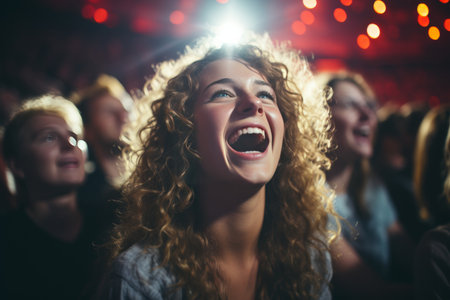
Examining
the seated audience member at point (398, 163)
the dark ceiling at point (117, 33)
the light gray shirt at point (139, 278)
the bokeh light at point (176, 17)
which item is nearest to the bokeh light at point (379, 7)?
the light gray shirt at point (139, 278)

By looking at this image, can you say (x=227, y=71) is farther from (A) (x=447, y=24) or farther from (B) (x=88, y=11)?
(B) (x=88, y=11)

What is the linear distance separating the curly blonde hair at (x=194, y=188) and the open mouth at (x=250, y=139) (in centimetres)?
20

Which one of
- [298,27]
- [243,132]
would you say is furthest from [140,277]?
[298,27]

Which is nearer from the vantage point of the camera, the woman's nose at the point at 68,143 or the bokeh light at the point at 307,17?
the woman's nose at the point at 68,143

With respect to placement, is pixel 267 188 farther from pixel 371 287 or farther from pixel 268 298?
pixel 371 287

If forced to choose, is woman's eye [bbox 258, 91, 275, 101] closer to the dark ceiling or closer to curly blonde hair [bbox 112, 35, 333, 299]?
curly blonde hair [bbox 112, 35, 333, 299]

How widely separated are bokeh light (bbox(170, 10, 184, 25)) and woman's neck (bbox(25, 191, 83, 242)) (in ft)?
13.9

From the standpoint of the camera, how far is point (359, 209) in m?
2.32

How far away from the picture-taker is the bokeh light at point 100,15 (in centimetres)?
490

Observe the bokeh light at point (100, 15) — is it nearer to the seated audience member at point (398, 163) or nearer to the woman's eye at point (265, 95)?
the seated audience member at point (398, 163)

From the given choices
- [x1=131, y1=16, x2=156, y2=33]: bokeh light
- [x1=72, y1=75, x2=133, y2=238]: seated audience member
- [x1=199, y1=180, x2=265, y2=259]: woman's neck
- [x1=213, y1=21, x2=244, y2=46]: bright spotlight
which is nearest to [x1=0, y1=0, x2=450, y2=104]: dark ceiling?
[x1=131, y1=16, x2=156, y2=33]: bokeh light

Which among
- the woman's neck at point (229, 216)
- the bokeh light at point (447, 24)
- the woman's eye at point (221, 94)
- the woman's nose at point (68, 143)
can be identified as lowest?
the woman's neck at point (229, 216)

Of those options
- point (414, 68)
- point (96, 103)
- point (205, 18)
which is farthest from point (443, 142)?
point (414, 68)

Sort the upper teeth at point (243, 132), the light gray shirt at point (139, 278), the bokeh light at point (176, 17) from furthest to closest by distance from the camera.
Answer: the bokeh light at point (176, 17), the upper teeth at point (243, 132), the light gray shirt at point (139, 278)
